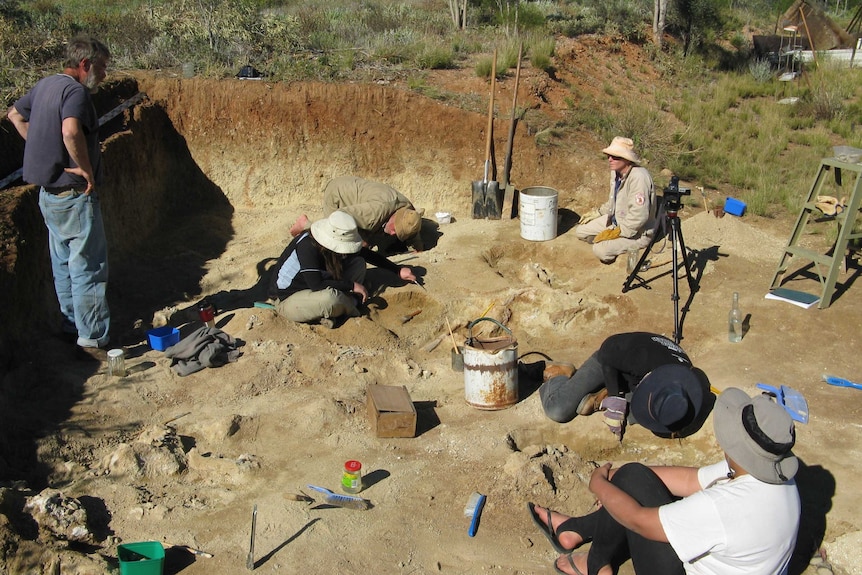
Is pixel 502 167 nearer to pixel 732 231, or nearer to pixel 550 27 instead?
pixel 732 231

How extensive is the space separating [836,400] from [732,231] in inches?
139

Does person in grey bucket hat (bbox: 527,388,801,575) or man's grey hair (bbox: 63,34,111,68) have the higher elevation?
man's grey hair (bbox: 63,34,111,68)

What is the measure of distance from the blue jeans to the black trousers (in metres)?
4.19

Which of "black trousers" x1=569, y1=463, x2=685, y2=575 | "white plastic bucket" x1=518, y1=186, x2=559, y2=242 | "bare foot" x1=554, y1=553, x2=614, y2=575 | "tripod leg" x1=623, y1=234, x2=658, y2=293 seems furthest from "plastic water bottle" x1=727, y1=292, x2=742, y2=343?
"bare foot" x1=554, y1=553, x2=614, y2=575

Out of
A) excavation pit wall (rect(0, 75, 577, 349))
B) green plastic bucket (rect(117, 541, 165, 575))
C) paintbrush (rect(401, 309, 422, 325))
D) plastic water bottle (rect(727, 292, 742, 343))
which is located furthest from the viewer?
excavation pit wall (rect(0, 75, 577, 349))

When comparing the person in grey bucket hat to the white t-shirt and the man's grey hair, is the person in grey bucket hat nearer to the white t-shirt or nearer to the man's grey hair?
the white t-shirt

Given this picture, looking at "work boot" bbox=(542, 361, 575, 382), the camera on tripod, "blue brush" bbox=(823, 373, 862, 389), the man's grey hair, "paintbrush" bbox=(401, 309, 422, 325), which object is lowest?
"paintbrush" bbox=(401, 309, 422, 325)

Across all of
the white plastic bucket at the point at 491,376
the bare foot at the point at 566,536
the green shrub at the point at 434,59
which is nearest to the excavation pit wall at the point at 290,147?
the green shrub at the point at 434,59

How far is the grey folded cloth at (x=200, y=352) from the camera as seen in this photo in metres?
6.36

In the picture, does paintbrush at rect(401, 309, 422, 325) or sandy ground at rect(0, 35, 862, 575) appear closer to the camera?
sandy ground at rect(0, 35, 862, 575)

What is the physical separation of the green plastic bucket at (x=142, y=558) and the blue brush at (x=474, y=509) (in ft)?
5.65

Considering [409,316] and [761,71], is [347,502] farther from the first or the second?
[761,71]

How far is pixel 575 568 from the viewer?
421cm

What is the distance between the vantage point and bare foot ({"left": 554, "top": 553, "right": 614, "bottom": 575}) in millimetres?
4160
